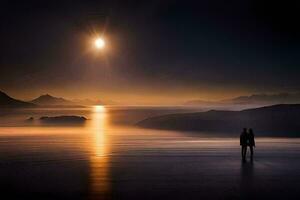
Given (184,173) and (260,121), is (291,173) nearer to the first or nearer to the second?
(184,173)

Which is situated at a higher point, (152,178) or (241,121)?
(241,121)

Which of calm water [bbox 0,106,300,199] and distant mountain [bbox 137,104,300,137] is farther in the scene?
distant mountain [bbox 137,104,300,137]

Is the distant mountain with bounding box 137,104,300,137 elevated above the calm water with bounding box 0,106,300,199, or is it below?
above

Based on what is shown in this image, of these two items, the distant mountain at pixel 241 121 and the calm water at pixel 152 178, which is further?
the distant mountain at pixel 241 121

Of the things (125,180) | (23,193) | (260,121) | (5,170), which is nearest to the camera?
(23,193)

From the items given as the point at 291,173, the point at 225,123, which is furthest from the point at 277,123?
the point at 291,173

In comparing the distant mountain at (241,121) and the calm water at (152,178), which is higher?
the distant mountain at (241,121)

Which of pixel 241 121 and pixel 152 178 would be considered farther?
pixel 241 121

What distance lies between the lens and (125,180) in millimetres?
16641

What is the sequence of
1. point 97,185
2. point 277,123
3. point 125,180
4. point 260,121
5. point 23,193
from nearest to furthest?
point 23,193
point 97,185
point 125,180
point 277,123
point 260,121

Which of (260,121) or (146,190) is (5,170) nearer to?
(146,190)

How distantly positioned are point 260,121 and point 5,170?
286ft

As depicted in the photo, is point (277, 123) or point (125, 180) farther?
point (277, 123)

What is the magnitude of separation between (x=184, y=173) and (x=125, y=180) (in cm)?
374
